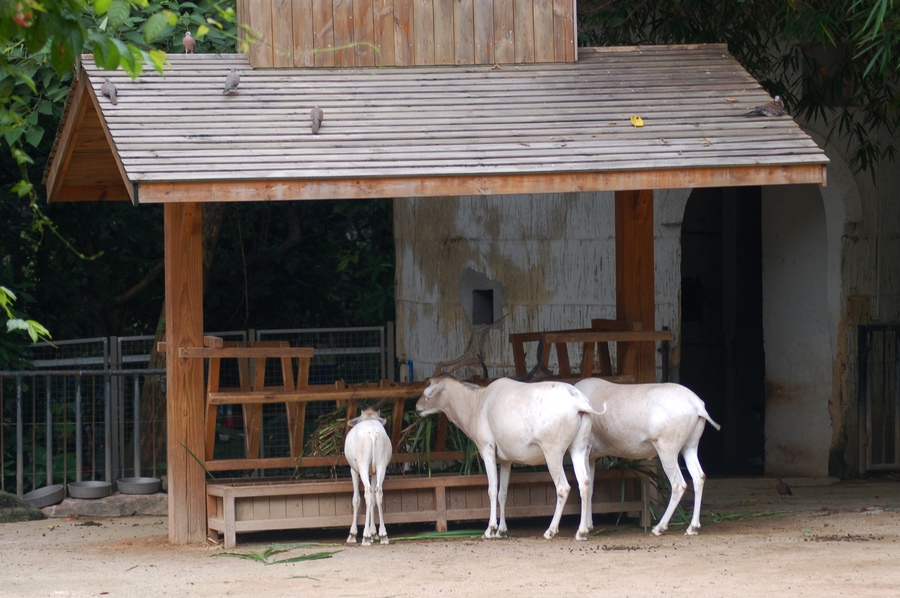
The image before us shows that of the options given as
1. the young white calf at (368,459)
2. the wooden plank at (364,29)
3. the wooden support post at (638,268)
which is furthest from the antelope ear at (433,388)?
the wooden plank at (364,29)

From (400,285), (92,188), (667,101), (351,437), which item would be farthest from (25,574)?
(400,285)

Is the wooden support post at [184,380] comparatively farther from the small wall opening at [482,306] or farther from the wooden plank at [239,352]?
the small wall opening at [482,306]

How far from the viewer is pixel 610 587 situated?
6.88 m

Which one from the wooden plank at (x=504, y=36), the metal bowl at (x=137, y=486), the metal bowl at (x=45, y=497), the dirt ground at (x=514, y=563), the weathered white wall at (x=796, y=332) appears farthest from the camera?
the weathered white wall at (x=796, y=332)

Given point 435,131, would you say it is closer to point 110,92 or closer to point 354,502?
point 110,92

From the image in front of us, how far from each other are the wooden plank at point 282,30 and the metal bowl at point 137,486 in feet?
13.6

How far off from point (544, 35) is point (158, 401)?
565 cm

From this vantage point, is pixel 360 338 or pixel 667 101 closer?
pixel 667 101

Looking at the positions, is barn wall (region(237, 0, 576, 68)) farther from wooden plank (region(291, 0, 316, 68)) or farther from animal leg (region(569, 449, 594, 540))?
animal leg (region(569, 449, 594, 540))

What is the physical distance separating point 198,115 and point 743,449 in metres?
8.88

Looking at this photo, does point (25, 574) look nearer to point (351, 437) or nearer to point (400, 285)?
point (351, 437)

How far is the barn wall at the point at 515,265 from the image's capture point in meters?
12.1

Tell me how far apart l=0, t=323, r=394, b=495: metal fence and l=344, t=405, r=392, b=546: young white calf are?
321 cm

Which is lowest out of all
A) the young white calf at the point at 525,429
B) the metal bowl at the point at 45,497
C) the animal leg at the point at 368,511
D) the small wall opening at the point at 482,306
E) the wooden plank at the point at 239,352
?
the metal bowl at the point at 45,497
